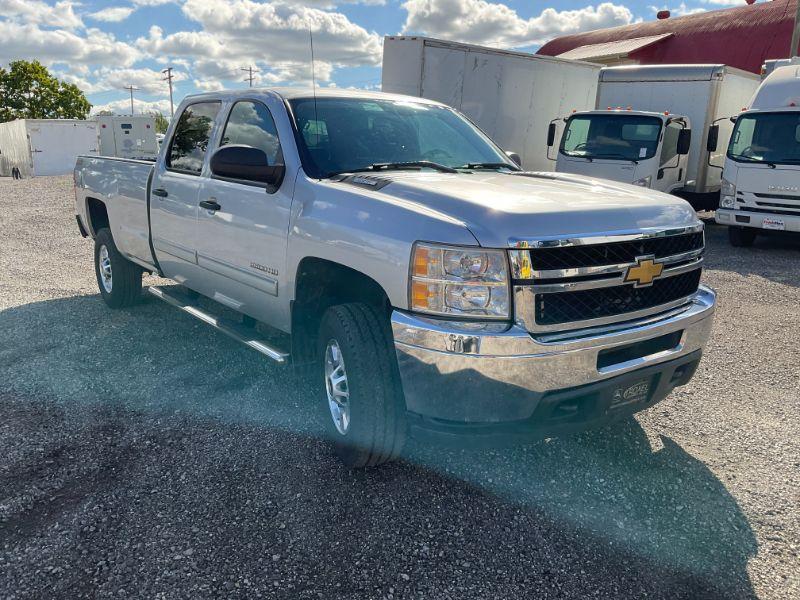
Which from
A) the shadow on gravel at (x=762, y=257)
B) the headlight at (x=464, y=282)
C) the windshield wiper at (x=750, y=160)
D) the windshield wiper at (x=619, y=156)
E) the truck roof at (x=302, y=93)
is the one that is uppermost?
the truck roof at (x=302, y=93)

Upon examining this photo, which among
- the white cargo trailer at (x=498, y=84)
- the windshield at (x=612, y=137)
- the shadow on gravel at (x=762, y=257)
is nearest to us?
the shadow on gravel at (x=762, y=257)

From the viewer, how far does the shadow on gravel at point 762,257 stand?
9.41 meters

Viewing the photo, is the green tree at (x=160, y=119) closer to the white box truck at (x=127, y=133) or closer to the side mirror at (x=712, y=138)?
the white box truck at (x=127, y=133)

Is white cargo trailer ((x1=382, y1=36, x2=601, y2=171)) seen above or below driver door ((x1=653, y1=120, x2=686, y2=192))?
above

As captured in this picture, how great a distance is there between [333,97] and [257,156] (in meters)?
0.87

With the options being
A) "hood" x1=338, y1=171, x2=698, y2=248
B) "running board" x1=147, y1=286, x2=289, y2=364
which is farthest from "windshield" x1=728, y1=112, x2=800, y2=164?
"running board" x1=147, y1=286, x2=289, y2=364

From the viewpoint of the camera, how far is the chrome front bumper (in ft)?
9.07

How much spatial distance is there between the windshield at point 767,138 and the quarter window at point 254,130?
→ 31.3 ft

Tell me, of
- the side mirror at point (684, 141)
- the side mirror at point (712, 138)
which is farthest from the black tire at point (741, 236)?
the side mirror at point (684, 141)

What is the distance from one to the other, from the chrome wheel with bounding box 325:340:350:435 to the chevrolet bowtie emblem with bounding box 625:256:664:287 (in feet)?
4.78

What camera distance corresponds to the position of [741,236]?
1173 centimetres

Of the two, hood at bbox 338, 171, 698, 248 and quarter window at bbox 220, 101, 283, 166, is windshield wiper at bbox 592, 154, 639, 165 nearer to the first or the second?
hood at bbox 338, 171, 698, 248

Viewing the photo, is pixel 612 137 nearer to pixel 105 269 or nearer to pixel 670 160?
pixel 670 160

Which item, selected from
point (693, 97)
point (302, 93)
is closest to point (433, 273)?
point (302, 93)
